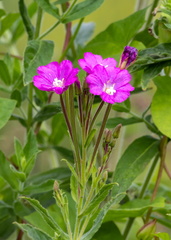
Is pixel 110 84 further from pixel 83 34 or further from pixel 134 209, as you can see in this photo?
pixel 83 34

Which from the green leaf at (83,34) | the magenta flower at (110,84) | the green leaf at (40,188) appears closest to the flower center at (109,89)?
the magenta flower at (110,84)

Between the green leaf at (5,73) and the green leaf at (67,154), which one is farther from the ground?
the green leaf at (5,73)

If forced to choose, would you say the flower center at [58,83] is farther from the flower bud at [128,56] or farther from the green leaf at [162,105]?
the green leaf at [162,105]

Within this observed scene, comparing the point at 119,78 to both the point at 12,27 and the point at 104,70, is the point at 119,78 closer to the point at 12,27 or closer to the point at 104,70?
the point at 104,70

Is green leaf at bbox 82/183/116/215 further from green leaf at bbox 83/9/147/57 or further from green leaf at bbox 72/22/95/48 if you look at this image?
green leaf at bbox 72/22/95/48

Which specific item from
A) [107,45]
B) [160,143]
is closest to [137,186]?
[160,143]

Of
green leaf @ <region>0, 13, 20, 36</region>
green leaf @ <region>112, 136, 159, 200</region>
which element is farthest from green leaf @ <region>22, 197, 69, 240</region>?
green leaf @ <region>0, 13, 20, 36</region>
